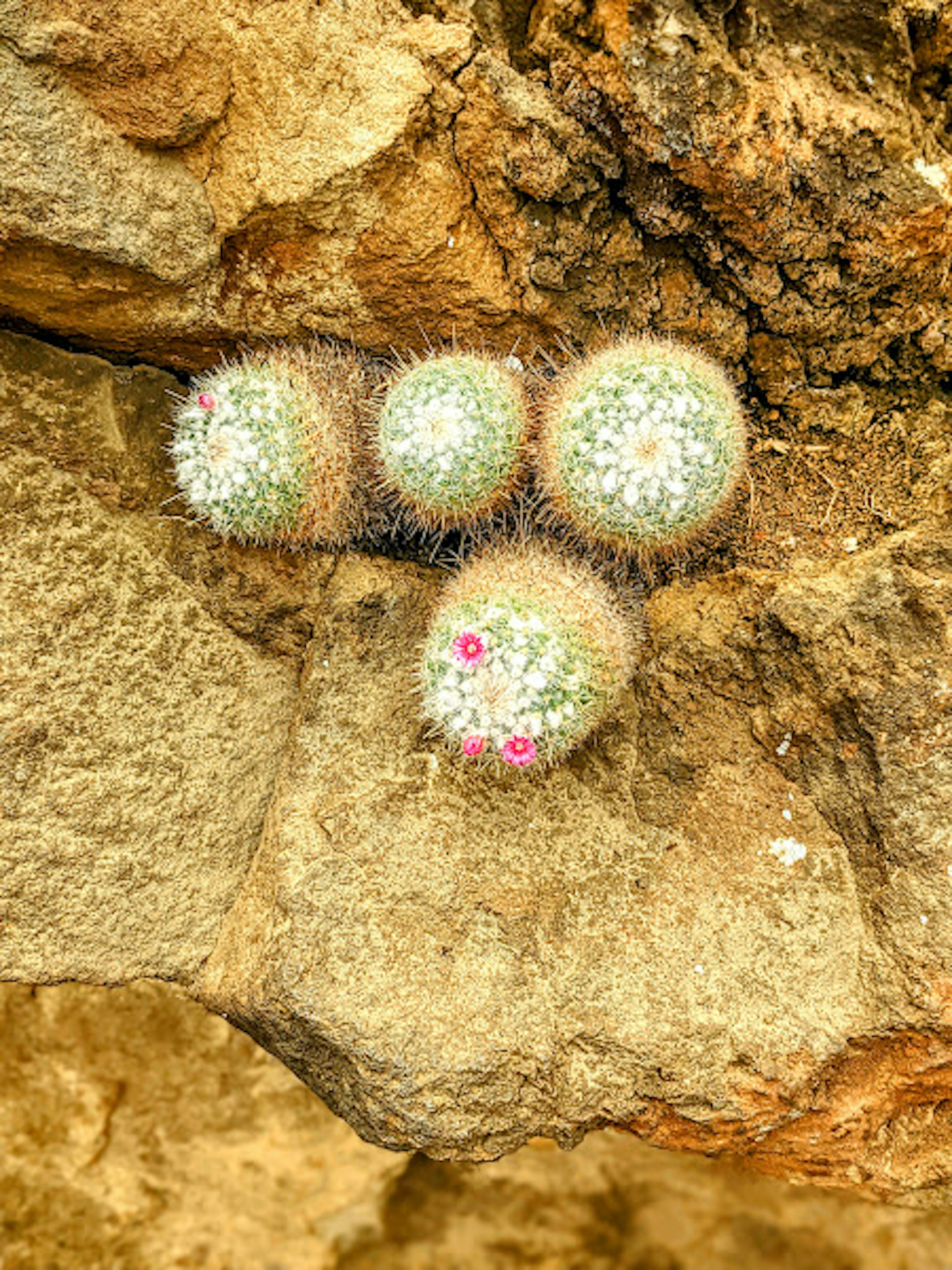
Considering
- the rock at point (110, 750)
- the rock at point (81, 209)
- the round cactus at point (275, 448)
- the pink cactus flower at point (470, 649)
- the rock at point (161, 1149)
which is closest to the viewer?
the pink cactus flower at point (470, 649)

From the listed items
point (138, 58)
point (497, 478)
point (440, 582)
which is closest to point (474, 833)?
point (440, 582)

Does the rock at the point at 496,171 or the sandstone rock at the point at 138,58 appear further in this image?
the rock at the point at 496,171

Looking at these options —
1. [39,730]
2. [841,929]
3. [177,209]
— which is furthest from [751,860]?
[177,209]

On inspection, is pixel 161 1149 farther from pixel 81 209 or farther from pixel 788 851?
pixel 81 209

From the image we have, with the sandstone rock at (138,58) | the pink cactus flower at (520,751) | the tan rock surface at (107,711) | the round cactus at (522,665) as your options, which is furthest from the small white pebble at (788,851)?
the sandstone rock at (138,58)

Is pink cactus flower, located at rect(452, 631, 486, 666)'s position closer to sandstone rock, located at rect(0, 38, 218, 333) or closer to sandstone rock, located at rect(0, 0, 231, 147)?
sandstone rock, located at rect(0, 38, 218, 333)

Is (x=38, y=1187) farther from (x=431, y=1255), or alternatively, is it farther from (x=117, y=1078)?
(x=431, y=1255)

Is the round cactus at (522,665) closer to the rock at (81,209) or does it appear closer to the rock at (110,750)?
the rock at (110,750)

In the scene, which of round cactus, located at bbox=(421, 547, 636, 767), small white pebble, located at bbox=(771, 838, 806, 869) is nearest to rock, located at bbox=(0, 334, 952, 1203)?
small white pebble, located at bbox=(771, 838, 806, 869)
